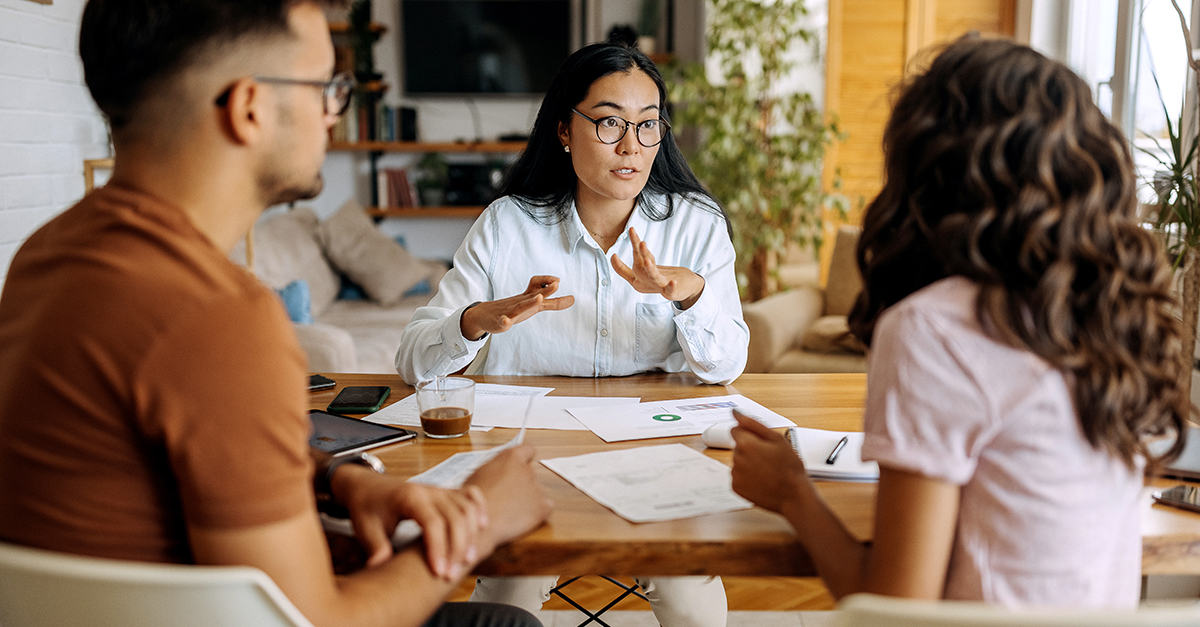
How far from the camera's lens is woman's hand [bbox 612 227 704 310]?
1.58 metres

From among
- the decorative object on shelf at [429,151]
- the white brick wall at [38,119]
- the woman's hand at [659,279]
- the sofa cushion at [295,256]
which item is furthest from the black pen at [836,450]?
the decorative object on shelf at [429,151]

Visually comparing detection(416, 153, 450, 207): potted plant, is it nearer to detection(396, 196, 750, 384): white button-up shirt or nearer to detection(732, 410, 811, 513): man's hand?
detection(396, 196, 750, 384): white button-up shirt

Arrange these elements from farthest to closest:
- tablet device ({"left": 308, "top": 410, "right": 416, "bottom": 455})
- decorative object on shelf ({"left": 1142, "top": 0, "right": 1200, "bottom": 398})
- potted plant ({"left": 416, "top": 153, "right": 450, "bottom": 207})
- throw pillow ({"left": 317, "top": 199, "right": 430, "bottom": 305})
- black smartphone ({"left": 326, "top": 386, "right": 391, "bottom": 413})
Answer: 1. potted plant ({"left": 416, "top": 153, "right": 450, "bottom": 207})
2. throw pillow ({"left": 317, "top": 199, "right": 430, "bottom": 305})
3. decorative object on shelf ({"left": 1142, "top": 0, "right": 1200, "bottom": 398})
4. black smartphone ({"left": 326, "top": 386, "right": 391, "bottom": 413})
5. tablet device ({"left": 308, "top": 410, "right": 416, "bottom": 455})

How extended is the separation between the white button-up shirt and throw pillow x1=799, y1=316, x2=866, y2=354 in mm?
1631

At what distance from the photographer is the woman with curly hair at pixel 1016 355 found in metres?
0.78

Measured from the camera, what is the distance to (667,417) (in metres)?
1.42

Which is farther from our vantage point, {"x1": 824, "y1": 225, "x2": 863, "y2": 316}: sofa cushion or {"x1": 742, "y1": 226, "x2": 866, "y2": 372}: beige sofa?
{"x1": 824, "y1": 225, "x2": 863, "y2": 316}: sofa cushion

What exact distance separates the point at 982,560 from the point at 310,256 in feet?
13.6

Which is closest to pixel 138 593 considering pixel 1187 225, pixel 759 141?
pixel 1187 225

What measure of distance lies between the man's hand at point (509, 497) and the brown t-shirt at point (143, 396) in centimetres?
25

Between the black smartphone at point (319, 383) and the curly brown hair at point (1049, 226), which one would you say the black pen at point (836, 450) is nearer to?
the curly brown hair at point (1049, 226)

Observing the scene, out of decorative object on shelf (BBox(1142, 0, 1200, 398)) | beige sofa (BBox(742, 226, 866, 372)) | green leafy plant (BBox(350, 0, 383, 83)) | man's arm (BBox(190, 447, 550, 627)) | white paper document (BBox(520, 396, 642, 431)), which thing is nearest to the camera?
man's arm (BBox(190, 447, 550, 627))

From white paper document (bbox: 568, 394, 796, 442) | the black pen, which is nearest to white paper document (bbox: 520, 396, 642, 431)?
white paper document (bbox: 568, 394, 796, 442)

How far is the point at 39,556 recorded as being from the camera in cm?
68
